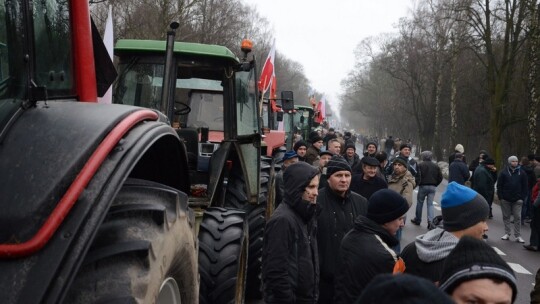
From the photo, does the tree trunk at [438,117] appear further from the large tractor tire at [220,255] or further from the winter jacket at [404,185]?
the large tractor tire at [220,255]

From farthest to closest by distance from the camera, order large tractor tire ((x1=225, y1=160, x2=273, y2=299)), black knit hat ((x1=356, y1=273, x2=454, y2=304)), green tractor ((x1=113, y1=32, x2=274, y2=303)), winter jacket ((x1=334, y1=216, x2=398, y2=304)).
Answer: large tractor tire ((x1=225, y1=160, x2=273, y2=299))
green tractor ((x1=113, y1=32, x2=274, y2=303))
winter jacket ((x1=334, y1=216, x2=398, y2=304))
black knit hat ((x1=356, y1=273, x2=454, y2=304))

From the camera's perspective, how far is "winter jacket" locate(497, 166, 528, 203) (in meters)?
10.1

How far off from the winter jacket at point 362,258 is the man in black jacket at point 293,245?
10.8 inches

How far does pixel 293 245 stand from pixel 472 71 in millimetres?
28315

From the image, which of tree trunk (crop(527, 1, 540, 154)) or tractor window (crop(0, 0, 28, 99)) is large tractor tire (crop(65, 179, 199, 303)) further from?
tree trunk (crop(527, 1, 540, 154))

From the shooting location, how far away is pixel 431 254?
9.65ft

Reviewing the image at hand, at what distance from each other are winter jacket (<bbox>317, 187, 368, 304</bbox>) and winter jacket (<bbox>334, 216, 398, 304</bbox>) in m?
0.85

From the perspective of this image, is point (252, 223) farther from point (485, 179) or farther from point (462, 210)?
point (485, 179)

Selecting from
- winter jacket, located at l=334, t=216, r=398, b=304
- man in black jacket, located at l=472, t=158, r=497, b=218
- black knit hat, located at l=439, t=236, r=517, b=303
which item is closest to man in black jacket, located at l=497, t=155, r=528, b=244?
man in black jacket, located at l=472, t=158, r=497, b=218

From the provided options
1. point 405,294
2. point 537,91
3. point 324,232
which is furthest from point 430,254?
point 537,91

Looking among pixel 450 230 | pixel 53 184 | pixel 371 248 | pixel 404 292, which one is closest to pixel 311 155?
pixel 371 248

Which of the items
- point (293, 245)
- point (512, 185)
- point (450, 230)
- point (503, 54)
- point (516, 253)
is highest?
point (503, 54)

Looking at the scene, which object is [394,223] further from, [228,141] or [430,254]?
[228,141]

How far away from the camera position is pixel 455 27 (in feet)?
106
